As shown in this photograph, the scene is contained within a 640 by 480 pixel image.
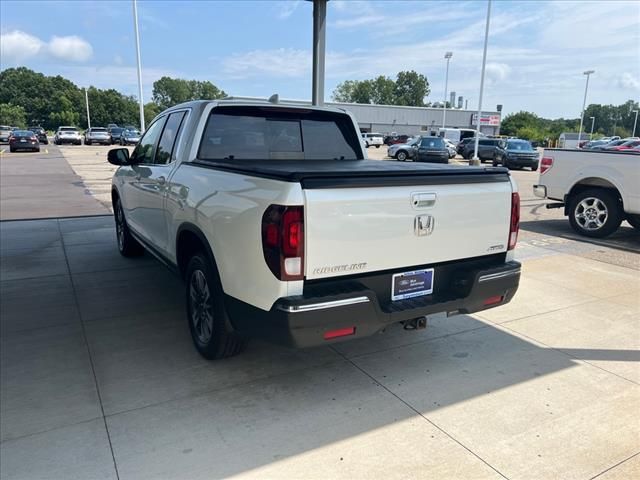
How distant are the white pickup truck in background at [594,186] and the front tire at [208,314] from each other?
7360 millimetres

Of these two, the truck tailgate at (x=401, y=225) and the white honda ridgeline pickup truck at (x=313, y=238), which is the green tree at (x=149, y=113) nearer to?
the white honda ridgeline pickup truck at (x=313, y=238)

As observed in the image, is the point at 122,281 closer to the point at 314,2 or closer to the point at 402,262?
the point at 402,262

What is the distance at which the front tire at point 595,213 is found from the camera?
833cm

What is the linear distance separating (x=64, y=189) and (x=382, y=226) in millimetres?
14558

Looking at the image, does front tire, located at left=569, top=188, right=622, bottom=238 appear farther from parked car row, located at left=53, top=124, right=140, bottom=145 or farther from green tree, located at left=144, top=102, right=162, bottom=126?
green tree, located at left=144, top=102, right=162, bottom=126

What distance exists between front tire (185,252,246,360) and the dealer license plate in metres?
→ 1.16

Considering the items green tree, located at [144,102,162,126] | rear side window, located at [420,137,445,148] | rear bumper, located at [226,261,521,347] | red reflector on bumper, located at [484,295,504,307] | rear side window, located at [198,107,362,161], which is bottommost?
red reflector on bumper, located at [484,295,504,307]

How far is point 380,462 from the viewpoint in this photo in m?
2.62

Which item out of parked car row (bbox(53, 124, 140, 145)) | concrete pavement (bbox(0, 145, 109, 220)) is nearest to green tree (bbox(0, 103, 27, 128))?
parked car row (bbox(53, 124, 140, 145))

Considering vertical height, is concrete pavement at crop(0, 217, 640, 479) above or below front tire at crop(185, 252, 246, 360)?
below

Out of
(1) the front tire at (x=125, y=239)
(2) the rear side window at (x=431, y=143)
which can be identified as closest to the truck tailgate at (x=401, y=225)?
(1) the front tire at (x=125, y=239)

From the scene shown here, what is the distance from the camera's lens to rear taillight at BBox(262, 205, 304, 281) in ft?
8.68

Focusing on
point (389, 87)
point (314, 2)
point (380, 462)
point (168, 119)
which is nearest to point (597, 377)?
point (380, 462)

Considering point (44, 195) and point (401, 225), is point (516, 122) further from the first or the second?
point (401, 225)
